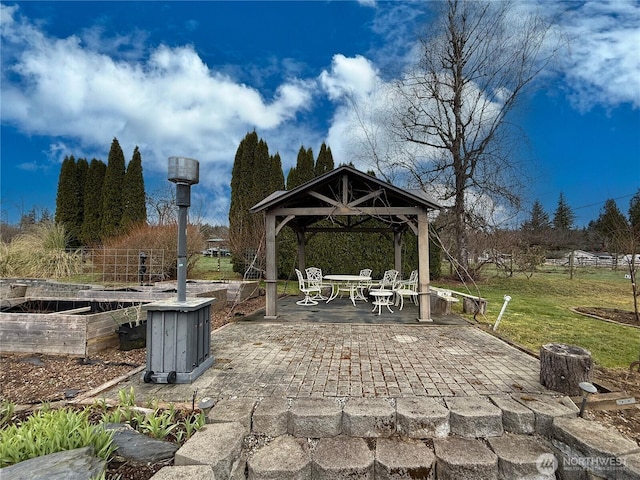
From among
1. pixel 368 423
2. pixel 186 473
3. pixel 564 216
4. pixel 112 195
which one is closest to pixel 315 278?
pixel 368 423

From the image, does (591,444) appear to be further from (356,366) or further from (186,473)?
(186,473)

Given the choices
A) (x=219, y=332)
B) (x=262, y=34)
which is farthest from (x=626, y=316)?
(x=262, y=34)

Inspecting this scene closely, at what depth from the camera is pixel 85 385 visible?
12.4 feet

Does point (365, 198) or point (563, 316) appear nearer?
point (365, 198)

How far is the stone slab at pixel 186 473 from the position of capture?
1945 millimetres

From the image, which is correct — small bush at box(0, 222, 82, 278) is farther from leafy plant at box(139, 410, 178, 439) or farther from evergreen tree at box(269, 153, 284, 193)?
leafy plant at box(139, 410, 178, 439)

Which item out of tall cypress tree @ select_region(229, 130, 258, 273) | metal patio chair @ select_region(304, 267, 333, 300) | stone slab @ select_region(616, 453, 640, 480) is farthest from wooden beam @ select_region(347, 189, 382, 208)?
tall cypress tree @ select_region(229, 130, 258, 273)

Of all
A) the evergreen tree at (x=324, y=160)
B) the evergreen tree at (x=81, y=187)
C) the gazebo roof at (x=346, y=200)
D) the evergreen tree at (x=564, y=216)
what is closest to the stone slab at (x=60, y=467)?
the gazebo roof at (x=346, y=200)

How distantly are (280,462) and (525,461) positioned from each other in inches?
69.5

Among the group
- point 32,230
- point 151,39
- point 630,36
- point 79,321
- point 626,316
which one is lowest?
point 626,316

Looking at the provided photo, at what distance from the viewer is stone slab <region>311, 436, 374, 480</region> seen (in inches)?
91.8

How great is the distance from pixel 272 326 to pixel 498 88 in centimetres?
1485

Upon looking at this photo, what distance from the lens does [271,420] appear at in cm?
273

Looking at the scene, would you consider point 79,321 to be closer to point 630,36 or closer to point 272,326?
point 272,326
